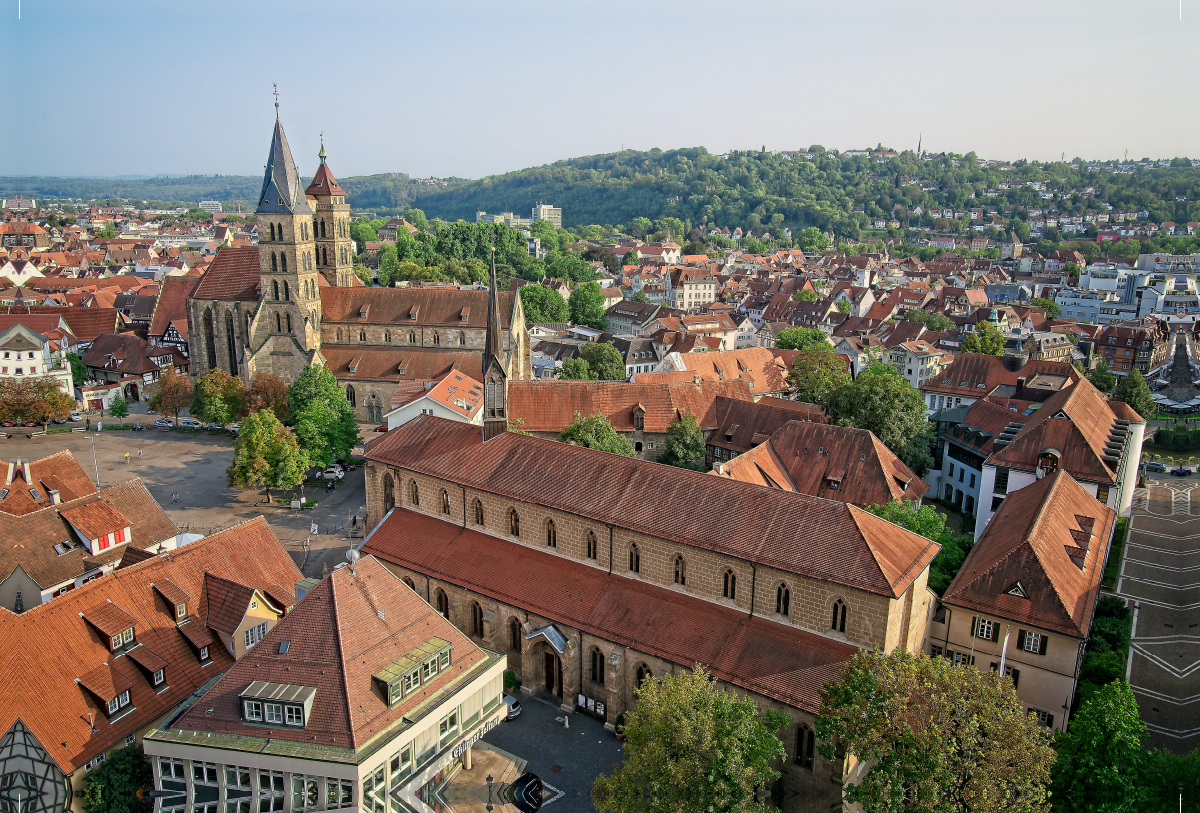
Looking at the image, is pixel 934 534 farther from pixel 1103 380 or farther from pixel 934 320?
pixel 934 320

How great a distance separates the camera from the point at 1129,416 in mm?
58062

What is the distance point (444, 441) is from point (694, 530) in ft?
57.8

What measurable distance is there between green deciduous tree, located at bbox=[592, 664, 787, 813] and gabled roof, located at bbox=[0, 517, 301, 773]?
17885 mm

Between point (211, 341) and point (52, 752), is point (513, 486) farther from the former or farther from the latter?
point (211, 341)

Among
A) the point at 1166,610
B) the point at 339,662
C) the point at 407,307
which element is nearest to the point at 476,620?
the point at 339,662

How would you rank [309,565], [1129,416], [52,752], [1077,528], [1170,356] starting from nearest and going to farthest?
[52,752], [1077,528], [309,565], [1129,416], [1170,356]

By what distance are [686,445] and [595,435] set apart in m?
8.38

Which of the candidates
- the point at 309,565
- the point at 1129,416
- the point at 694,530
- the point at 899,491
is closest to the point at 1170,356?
the point at 1129,416

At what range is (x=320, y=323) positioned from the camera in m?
83.1

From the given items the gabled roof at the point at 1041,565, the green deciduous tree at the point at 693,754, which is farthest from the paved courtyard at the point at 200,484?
the gabled roof at the point at 1041,565

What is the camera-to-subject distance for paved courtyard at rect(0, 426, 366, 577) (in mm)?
55781

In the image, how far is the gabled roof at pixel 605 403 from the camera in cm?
6097

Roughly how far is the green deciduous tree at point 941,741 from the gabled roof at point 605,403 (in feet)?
123

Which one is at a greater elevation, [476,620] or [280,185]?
[280,185]
